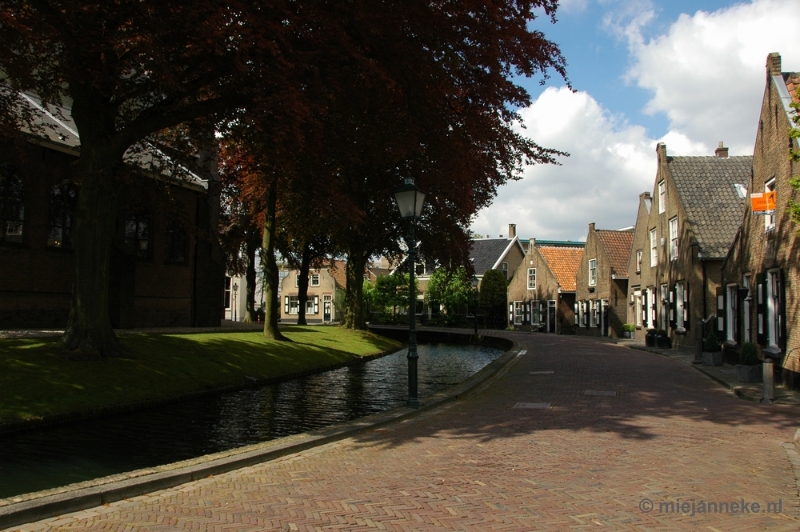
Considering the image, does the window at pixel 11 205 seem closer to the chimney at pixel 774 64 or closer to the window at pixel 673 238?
the chimney at pixel 774 64

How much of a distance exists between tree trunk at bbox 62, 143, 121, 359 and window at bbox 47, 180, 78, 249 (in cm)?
875

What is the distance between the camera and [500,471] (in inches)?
293

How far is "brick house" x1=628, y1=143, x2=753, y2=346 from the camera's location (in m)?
28.3

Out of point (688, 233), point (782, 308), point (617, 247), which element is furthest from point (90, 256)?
point (617, 247)

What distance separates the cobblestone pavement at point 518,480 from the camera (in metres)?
5.75

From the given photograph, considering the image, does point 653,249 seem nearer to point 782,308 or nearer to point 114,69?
point 782,308

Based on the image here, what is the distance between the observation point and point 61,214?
22250 mm

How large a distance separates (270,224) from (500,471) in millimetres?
18894

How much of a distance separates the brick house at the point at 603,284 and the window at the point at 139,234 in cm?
2686

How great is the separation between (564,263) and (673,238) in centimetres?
2014

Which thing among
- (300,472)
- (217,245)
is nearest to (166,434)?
(300,472)

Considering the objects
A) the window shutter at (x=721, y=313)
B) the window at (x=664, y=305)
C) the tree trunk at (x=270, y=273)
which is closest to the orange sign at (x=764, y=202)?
the window shutter at (x=721, y=313)

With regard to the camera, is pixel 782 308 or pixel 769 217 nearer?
pixel 782 308

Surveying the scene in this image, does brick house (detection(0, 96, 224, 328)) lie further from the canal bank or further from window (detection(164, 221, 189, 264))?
the canal bank
